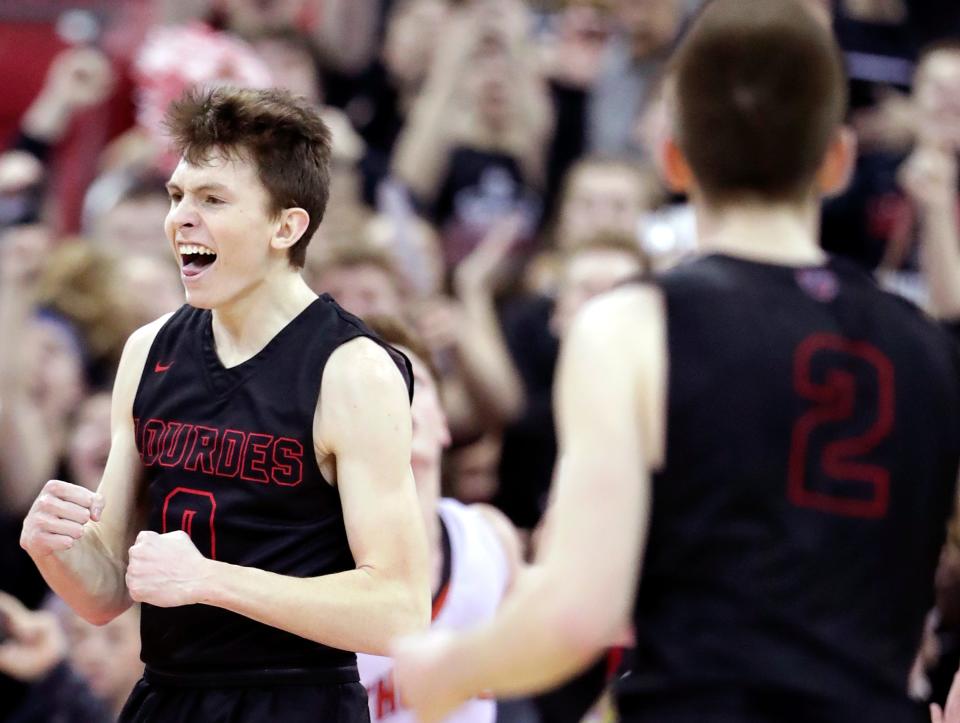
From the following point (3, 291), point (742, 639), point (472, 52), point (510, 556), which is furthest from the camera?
point (472, 52)

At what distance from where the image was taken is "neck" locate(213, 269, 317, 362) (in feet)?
11.0

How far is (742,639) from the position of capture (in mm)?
2299

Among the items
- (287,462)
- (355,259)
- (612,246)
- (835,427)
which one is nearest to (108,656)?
(355,259)

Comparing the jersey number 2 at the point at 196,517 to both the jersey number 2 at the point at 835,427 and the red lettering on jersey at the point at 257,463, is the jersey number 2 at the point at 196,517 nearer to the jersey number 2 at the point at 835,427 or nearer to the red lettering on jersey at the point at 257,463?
the red lettering on jersey at the point at 257,463

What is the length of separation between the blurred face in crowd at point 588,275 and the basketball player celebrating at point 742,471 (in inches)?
166

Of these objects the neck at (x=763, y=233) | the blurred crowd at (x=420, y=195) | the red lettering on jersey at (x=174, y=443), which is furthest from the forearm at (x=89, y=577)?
the blurred crowd at (x=420, y=195)

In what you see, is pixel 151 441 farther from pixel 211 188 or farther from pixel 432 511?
pixel 432 511

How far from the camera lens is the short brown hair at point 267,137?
10.8ft

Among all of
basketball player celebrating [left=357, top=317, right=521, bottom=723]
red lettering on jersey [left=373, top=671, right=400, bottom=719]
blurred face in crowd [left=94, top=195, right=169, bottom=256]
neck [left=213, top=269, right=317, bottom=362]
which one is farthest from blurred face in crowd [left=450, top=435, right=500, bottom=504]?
neck [left=213, top=269, right=317, bottom=362]

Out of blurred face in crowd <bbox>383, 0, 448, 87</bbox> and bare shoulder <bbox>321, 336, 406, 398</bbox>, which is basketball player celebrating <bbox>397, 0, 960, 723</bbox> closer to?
bare shoulder <bbox>321, 336, 406, 398</bbox>

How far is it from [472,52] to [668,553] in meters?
6.35

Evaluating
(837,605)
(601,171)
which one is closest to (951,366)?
(837,605)

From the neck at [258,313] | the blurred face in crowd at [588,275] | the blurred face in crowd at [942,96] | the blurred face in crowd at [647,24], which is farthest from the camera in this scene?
the blurred face in crowd at [647,24]

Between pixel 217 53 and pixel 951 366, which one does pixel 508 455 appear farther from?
pixel 951 366
